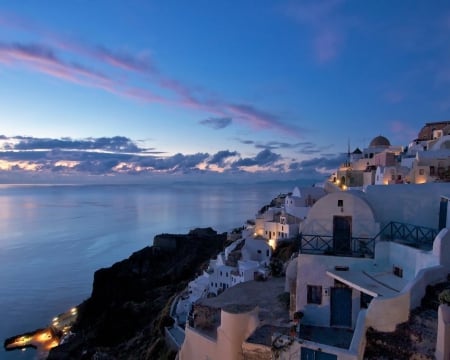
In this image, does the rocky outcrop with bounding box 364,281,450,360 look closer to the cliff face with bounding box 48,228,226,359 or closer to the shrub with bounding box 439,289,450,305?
the shrub with bounding box 439,289,450,305

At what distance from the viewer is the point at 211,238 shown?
59406 mm

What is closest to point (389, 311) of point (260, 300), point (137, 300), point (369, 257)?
point (369, 257)

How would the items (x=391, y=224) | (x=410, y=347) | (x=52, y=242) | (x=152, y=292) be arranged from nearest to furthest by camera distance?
1. (x=410, y=347)
2. (x=391, y=224)
3. (x=152, y=292)
4. (x=52, y=242)

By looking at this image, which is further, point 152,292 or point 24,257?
point 24,257

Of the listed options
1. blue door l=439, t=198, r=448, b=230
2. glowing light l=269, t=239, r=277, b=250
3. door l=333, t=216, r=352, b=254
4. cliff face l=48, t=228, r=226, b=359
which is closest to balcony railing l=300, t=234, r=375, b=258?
door l=333, t=216, r=352, b=254

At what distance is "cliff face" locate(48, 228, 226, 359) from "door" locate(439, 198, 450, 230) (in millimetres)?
17464

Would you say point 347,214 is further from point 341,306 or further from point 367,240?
point 341,306

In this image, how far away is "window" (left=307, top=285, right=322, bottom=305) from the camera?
1143 centimetres

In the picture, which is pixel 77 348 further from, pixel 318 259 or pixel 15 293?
pixel 318 259

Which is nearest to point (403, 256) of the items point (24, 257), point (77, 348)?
point (77, 348)

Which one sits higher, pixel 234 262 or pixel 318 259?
pixel 318 259

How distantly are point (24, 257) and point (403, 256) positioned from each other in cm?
6821

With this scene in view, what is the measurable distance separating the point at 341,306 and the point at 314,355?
3.93m

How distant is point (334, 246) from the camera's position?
1243cm
